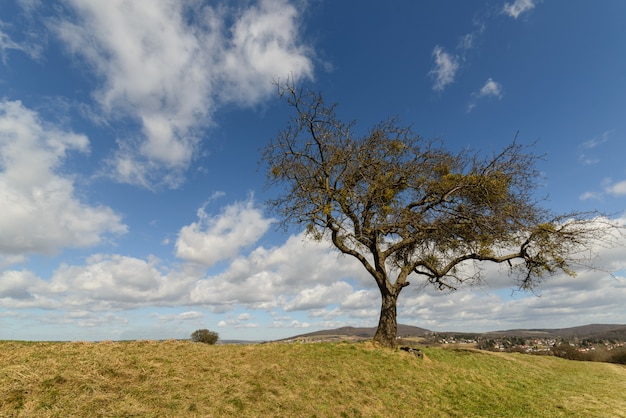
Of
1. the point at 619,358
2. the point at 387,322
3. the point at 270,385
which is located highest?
the point at 387,322

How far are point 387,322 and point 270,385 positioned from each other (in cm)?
984

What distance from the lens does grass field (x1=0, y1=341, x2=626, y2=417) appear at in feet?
22.4

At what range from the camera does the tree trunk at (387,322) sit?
1716 centimetres

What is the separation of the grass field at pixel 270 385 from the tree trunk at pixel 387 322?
1.20 meters

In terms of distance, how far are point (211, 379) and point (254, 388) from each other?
46.6 inches

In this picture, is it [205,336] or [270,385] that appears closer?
[270,385]

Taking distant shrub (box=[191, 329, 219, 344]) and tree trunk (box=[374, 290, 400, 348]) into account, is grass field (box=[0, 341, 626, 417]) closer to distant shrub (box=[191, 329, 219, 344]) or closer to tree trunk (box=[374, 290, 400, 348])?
tree trunk (box=[374, 290, 400, 348])

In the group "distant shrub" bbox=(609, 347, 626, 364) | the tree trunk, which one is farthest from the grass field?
"distant shrub" bbox=(609, 347, 626, 364)

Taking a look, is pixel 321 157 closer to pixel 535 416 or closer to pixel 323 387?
pixel 323 387

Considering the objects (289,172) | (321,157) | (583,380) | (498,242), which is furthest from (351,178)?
(583,380)

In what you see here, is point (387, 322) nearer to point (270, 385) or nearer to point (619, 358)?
point (270, 385)

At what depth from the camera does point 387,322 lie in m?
17.6

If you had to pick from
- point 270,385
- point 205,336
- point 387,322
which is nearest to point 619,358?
point 387,322

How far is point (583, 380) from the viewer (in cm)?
1888
